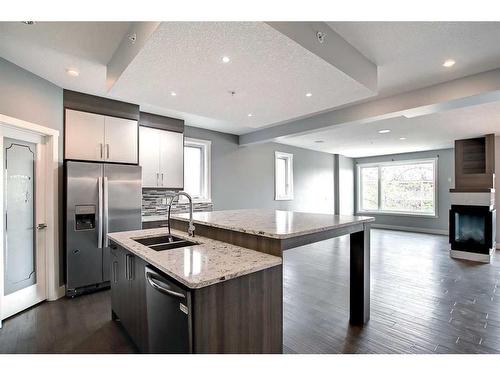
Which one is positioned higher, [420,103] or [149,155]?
[420,103]

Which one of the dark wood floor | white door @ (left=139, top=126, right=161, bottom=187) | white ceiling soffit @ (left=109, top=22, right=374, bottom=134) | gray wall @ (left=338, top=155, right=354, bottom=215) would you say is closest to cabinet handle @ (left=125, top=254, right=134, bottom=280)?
the dark wood floor

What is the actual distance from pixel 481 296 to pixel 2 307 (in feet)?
17.2

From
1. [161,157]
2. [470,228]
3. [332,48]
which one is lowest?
[470,228]

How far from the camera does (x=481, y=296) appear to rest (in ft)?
9.96

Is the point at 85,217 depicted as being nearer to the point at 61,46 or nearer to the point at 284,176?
the point at 61,46

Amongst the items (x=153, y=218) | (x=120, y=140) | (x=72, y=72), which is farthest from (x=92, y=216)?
(x=72, y=72)

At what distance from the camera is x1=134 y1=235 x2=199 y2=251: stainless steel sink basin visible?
216 cm

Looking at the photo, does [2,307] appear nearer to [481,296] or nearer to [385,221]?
[481,296]

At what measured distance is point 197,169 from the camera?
522 cm

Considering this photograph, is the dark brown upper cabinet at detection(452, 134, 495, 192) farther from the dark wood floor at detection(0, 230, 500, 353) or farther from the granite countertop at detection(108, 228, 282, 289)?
the granite countertop at detection(108, 228, 282, 289)

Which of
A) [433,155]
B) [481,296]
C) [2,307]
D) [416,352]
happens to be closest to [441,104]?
[481,296]

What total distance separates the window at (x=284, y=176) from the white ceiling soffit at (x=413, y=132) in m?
0.48

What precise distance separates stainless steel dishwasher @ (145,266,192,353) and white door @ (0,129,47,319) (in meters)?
2.03

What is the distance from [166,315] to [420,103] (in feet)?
11.4
